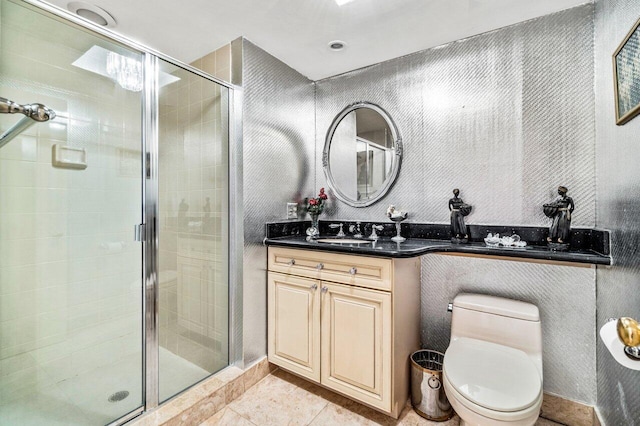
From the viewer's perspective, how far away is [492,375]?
1.29 meters

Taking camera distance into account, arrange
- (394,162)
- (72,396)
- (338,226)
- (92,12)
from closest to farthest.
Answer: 1. (72,396)
2. (92,12)
3. (394,162)
4. (338,226)

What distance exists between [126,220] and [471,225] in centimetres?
205

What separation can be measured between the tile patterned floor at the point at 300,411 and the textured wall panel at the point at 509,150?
0.59 metres

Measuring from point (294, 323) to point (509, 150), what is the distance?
1.73 metres

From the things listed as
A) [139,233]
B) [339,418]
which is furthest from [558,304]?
[139,233]

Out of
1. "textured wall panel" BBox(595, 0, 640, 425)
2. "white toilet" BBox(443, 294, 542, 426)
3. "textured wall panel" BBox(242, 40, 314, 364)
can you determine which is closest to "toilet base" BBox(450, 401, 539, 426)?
"white toilet" BBox(443, 294, 542, 426)

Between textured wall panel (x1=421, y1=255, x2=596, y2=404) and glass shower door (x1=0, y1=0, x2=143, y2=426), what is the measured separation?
78.7 inches

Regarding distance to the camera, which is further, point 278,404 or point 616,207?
point 278,404

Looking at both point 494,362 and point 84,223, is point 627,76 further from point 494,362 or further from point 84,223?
point 84,223

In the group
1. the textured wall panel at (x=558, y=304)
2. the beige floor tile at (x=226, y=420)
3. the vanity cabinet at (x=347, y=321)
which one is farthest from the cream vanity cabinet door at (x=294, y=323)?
the textured wall panel at (x=558, y=304)

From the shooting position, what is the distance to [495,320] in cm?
157

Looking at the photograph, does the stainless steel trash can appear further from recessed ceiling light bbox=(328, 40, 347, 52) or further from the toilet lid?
recessed ceiling light bbox=(328, 40, 347, 52)

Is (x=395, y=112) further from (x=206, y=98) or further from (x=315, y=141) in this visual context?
(x=206, y=98)

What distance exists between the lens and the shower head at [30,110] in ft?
4.09
